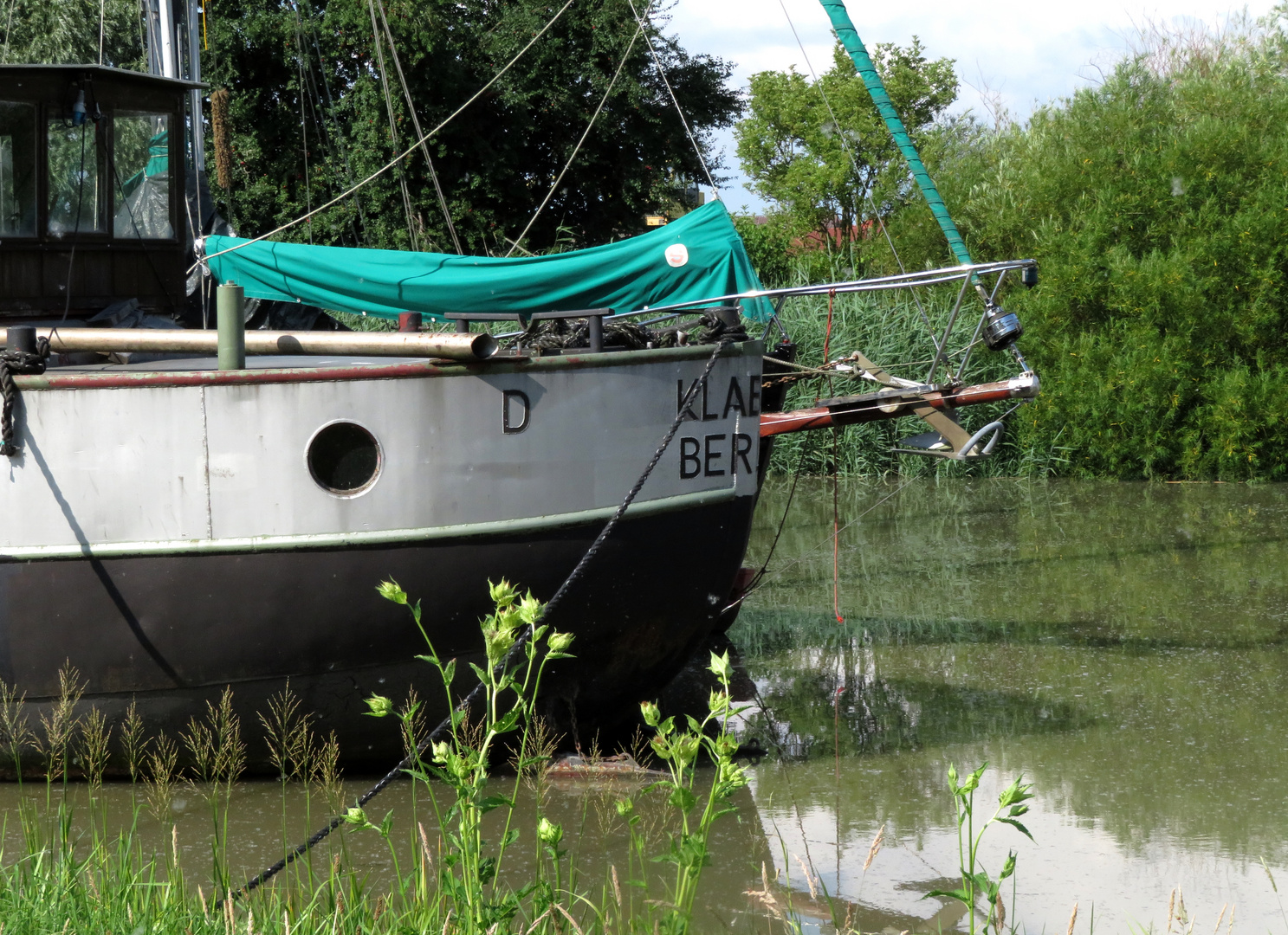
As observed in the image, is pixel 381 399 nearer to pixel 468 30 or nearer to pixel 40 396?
pixel 40 396

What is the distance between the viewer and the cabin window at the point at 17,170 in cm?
632

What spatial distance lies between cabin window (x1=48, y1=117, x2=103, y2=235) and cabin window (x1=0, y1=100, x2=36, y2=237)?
0.28 ft

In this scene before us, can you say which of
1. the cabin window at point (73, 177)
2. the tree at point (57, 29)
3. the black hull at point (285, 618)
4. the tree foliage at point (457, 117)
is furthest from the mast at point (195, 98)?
the tree foliage at point (457, 117)

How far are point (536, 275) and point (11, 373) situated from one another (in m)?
2.51

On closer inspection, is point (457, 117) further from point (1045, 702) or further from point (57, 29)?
point (1045, 702)

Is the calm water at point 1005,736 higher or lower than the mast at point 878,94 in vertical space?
lower

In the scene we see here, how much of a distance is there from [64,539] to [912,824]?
3183mm

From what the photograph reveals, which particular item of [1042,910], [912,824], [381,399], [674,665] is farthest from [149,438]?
[1042,910]

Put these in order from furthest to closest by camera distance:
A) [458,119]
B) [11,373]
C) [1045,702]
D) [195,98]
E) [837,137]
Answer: [837,137] → [458,119] → [195,98] → [1045,702] → [11,373]

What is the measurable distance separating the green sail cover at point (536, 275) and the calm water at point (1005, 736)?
6.77 feet

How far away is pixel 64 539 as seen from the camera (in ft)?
15.9

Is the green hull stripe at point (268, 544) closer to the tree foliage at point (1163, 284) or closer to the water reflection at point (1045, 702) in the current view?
the water reflection at point (1045, 702)

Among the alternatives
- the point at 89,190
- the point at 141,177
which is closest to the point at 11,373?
the point at 89,190

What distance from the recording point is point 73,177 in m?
6.52
